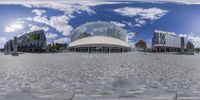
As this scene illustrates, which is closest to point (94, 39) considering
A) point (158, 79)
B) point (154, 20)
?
point (154, 20)

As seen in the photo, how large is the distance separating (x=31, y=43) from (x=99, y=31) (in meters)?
0.74

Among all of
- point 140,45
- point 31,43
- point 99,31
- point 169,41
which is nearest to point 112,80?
point 99,31

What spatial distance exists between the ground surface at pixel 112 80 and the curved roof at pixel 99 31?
0.21m

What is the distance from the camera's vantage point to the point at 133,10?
3.77m

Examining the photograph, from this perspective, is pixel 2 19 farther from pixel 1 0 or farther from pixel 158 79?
pixel 158 79

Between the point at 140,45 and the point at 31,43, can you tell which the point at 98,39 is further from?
the point at 31,43

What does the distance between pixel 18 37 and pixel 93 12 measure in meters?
0.77

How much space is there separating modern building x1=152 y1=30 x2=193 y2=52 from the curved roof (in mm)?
314

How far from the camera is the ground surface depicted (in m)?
4.31

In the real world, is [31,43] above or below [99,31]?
below

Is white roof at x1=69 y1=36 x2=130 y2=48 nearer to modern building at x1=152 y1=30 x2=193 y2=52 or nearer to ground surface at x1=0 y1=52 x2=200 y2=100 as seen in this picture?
ground surface at x1=0 y1=52 x2=200 y2=100

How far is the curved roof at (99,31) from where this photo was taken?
12.7ft

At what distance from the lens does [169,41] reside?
391 cm

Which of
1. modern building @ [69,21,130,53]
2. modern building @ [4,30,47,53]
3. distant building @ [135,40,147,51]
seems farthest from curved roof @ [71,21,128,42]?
modern building @ [4,30,47,53]
